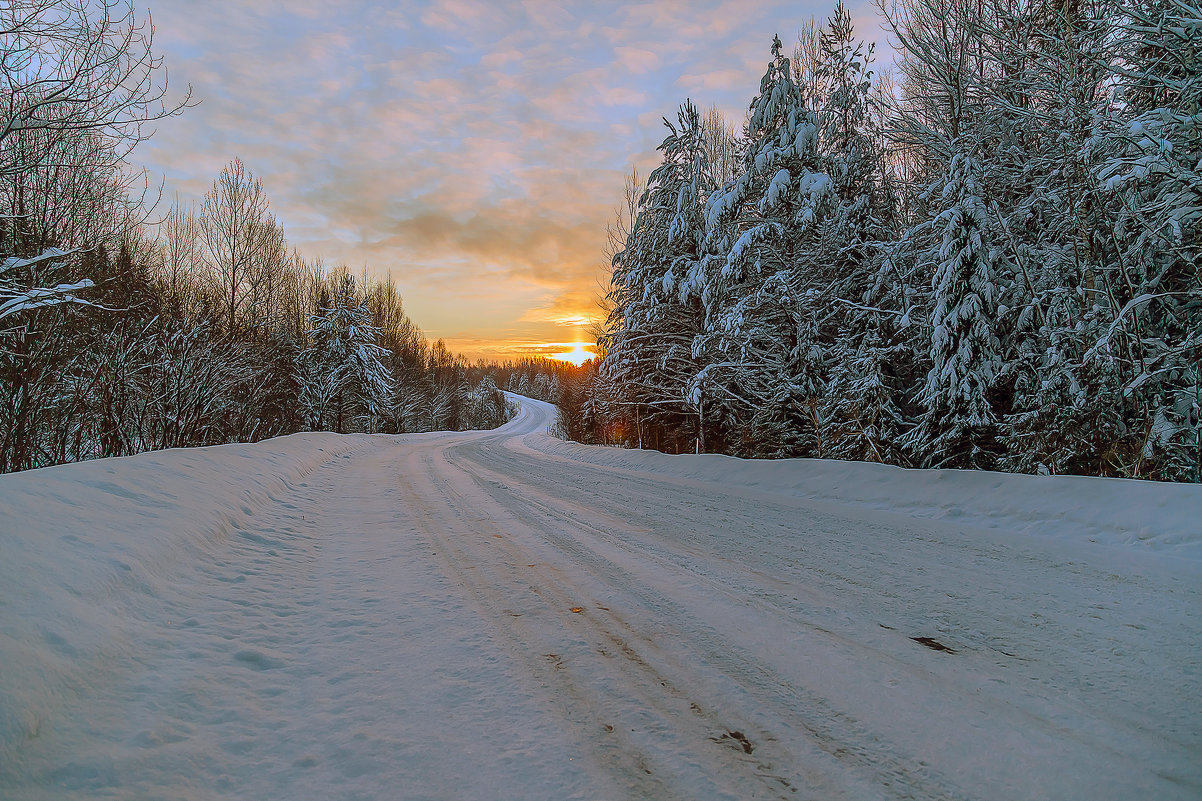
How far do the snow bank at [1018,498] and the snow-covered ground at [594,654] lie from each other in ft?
0.15

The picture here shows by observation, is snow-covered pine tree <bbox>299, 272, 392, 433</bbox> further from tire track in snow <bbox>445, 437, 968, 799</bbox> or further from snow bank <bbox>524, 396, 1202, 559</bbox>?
tire track in snow <bbox>445, 437, 968, 799</bbox>

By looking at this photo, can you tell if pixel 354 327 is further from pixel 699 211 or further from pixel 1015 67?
pixel 1015 67

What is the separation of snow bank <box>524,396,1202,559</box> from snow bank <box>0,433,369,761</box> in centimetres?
740

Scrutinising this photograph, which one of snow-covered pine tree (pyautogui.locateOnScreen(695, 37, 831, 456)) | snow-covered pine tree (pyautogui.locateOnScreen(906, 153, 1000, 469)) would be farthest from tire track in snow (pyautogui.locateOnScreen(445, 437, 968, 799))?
snow-covered pine tree (pyautogui.locateOnScreen(695, 37, 831, 456))

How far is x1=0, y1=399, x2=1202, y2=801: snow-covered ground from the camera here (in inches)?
77.6

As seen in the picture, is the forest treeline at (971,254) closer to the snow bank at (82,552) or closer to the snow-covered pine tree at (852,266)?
the snow-covered pine tree at (852,266)

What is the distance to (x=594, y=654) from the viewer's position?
2.92m

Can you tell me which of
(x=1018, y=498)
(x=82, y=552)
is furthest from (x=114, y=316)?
(x=1018, y=498)

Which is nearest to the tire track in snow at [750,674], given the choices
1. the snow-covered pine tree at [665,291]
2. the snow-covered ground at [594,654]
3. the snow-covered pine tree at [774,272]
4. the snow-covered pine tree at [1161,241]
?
the snow-covered ground at [594,654]

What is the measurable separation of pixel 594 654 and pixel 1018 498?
5903mm

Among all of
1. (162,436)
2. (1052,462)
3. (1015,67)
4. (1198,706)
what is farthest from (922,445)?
(162,436)

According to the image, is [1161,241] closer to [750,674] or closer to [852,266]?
[852,266]

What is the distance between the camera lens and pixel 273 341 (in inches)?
1117

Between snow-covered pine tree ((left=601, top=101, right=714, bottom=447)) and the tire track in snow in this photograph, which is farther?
snow-covered pine tree ((left=601, top=101, right=714, bottom=447))
